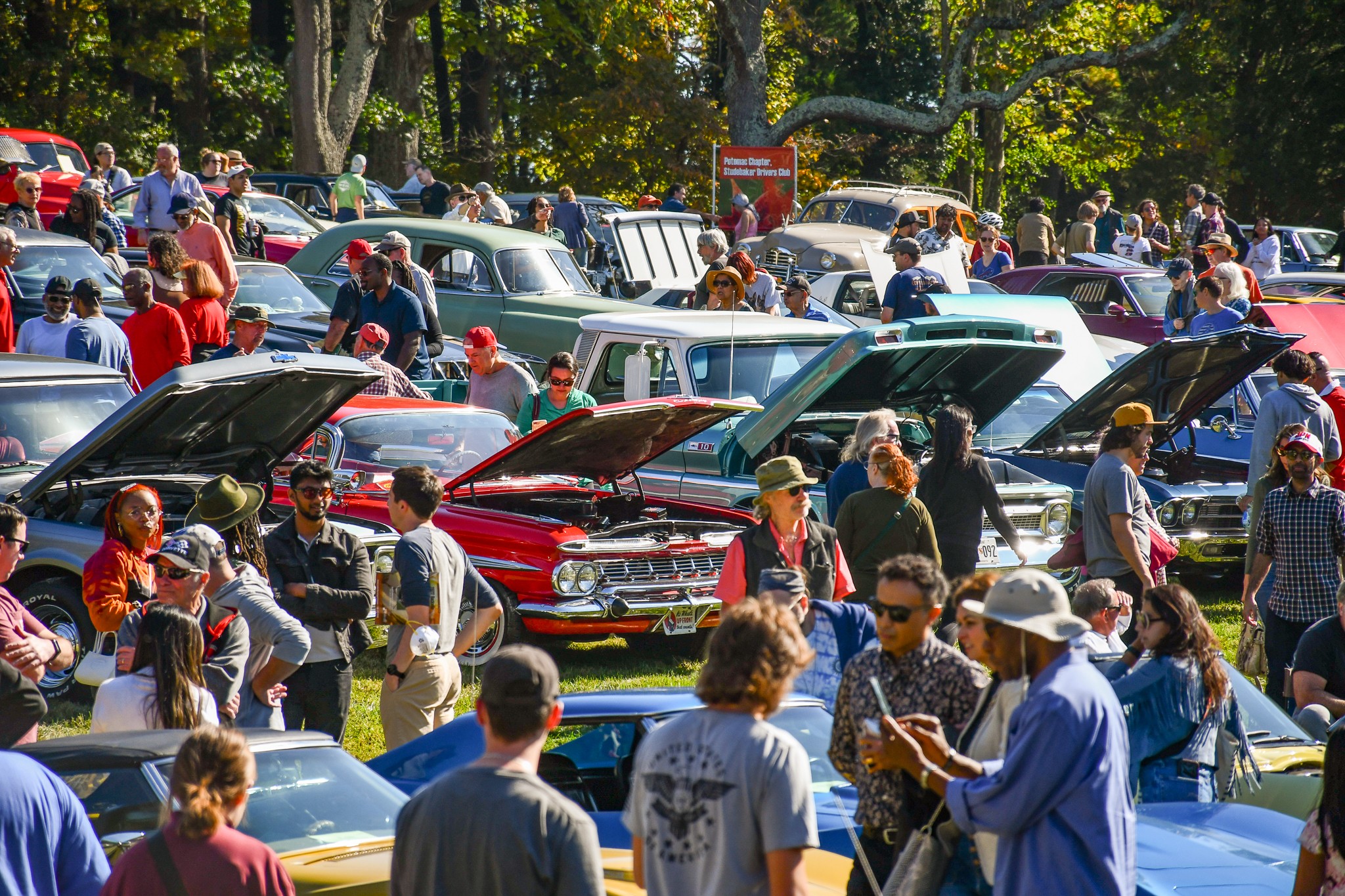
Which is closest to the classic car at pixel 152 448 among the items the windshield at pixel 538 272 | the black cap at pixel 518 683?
the black cap at pixel 518 683

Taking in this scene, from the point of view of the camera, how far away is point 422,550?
6141 mm

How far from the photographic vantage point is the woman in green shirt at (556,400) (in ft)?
34.6

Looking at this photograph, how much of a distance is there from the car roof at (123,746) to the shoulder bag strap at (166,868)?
0.74 metres

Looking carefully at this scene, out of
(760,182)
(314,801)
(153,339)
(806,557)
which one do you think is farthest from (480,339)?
(760,182)

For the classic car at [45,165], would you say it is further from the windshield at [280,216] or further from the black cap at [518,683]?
the black cap at [518,683]

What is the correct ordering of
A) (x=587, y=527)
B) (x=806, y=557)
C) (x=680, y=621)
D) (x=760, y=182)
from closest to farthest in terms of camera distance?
(x=806, y=557) → (x=680, y=621) → (x=587, y=527) → (x=760, y=182)

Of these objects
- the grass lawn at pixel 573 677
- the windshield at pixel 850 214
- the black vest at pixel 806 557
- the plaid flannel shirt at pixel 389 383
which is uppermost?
the windshield at pixel 850 214

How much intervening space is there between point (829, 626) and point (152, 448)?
14.4 feet

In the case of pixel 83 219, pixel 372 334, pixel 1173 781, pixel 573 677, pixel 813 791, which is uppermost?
pixel 83 219

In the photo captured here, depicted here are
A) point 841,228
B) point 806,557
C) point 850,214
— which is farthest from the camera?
point 850,214

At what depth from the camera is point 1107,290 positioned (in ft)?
61.3

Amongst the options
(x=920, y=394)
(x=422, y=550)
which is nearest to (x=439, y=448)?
(x=920, y=394)

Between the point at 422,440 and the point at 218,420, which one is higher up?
the point at 218,420

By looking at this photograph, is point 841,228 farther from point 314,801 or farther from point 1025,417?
point 314,801
